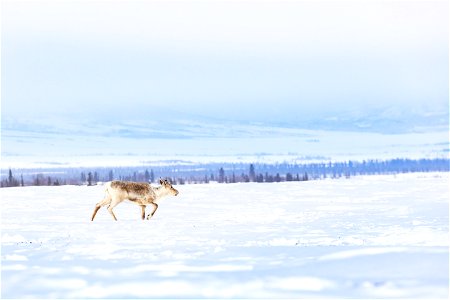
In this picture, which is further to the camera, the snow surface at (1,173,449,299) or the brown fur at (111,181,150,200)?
the brown fur at (111,181,150,200)

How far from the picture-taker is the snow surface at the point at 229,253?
27.5ft

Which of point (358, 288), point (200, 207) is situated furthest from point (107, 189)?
point (358, 288)

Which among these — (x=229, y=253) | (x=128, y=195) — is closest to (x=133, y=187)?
(x=128, y=195)

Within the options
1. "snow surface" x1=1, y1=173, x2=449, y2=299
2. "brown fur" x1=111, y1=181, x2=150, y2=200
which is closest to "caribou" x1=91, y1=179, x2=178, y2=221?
"brown fur" x1=111, y1=181, x2=150, y2=200

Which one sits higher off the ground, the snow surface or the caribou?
the caribou

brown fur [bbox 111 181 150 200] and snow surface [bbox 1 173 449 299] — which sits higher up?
brown fur [bbox 111 181 150 200]

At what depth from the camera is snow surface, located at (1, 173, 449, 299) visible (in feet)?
27.5

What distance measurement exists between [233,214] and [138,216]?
293 centimetres

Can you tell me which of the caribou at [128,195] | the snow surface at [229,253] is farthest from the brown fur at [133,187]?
the snow surface at [229,253]

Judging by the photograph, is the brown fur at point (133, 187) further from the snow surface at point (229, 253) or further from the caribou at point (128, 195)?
the snow surface at point (229, 253)

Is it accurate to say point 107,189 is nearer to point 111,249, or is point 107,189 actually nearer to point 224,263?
point 111,249

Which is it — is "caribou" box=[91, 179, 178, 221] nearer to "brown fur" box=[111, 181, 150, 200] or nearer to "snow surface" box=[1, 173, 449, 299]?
"brown fur" box=[111, 181, 150, 200]

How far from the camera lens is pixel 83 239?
14.6 metres

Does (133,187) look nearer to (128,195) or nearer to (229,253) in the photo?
(128,195)
